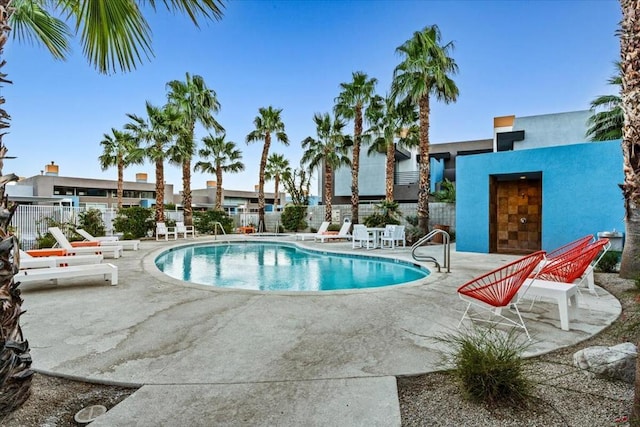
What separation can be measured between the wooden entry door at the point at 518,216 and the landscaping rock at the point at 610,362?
9.55 metres

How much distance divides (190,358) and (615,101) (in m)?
15.9

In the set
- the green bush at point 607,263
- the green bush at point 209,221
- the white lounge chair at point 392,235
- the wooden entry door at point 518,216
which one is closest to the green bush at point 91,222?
the green bush at point 209,221

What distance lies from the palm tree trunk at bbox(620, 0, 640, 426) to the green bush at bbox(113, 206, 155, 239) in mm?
18667

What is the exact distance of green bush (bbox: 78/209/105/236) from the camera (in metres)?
14.9

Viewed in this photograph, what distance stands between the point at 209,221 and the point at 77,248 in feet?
40.8

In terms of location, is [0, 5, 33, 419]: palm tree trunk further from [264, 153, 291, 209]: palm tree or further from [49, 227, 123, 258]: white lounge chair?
[264, 153, 291, 209]: palm tree

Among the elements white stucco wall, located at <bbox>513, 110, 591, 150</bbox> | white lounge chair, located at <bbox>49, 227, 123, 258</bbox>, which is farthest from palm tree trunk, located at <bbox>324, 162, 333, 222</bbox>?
white lounge chair, located at <bbox>49, 227, 123, 258</bbox>

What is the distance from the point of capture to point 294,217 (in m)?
23.6

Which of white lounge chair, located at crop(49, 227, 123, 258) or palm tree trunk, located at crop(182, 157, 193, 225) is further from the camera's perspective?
palm tree trunk, located at crop(182, 157, 193, 225)

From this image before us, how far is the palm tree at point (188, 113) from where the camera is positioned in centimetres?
1892

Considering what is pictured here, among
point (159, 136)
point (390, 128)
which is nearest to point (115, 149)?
point (159, 136)

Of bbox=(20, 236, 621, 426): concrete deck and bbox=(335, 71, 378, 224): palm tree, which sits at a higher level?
bbox=(335, 71, 378, 224): palm tree

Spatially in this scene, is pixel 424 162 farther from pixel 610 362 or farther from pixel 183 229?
pixel 610 362

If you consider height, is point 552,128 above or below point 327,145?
above
